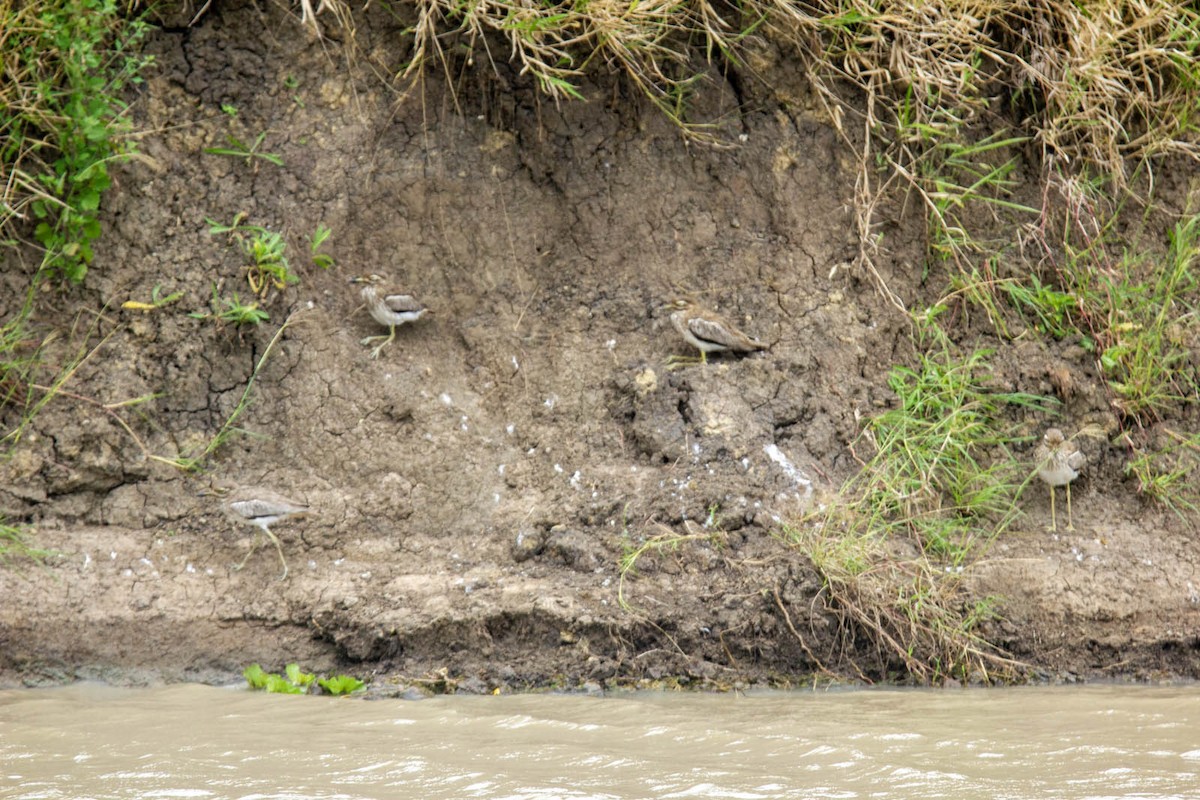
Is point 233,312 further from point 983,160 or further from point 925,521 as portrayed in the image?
point 983,160

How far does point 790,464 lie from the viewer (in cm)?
598

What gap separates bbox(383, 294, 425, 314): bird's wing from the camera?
20.6 feet

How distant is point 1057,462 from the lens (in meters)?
6.05

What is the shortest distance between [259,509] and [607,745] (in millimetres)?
2177

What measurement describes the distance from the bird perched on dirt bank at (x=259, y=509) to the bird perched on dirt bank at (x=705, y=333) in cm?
204

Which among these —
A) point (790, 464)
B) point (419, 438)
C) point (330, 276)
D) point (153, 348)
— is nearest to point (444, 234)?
point (330, 276)

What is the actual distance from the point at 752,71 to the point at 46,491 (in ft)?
13.8

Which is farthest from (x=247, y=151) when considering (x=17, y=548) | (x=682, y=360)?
(x=682, y=360)

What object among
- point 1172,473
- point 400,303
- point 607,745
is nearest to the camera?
point 607,745

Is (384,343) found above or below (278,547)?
above

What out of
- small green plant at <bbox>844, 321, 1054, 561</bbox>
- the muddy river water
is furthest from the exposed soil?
the muddy river water

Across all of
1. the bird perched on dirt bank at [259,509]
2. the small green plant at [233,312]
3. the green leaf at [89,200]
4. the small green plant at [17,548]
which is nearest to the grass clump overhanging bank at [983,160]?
the small green plant at [233,312]

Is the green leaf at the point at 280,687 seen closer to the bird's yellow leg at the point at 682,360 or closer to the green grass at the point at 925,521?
the green grass at the point at 925,521

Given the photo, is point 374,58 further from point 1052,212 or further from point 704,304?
point 1052,212
